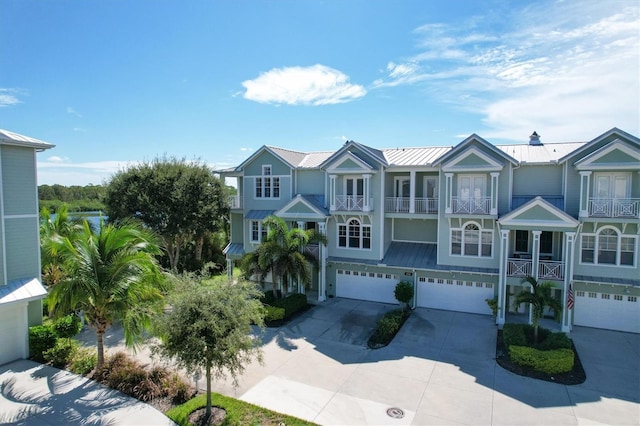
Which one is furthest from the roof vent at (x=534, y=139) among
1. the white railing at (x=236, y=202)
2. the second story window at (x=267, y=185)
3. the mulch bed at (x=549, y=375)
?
the white railing at (x=236, y=202)

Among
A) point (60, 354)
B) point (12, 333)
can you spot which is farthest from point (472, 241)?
point (12, 333)

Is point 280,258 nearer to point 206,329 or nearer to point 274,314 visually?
point 274,314

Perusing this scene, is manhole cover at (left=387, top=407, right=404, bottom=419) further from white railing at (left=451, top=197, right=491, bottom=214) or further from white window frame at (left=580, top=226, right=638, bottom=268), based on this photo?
white window frame at (left=580, top=226, right=638, bottom=268)

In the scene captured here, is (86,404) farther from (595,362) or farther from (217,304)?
(595,362)

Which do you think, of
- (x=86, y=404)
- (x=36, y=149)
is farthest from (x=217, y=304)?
(x=36, y=149)

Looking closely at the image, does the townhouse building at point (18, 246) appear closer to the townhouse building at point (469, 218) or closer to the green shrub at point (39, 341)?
the green shrub at point (39, 341)
